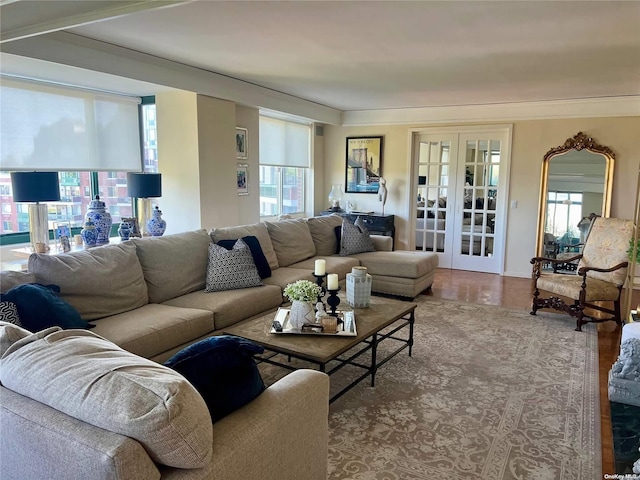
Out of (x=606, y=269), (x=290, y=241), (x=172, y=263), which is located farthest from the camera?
(x=290, y=241)

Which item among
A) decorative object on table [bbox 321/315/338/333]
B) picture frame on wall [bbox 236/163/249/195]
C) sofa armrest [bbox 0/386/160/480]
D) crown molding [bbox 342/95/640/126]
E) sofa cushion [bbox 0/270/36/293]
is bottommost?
decorative object on table [bbox 321/315/338/333]

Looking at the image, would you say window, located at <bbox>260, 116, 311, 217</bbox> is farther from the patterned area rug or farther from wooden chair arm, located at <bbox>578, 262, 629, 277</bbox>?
wooden chair arm, located at <bbox>578, 262, 629, 277</bbox>

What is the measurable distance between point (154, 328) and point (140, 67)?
260 centimetres

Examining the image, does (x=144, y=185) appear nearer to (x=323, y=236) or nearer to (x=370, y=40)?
(x=323, y=236)

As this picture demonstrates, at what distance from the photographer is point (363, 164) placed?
25.5ft

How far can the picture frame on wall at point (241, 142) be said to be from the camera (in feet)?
19.0

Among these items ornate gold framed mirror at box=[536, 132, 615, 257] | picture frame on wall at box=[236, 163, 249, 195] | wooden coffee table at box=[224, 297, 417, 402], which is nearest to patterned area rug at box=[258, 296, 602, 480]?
wooden coffee table at box=[224, 297, 417, 402]

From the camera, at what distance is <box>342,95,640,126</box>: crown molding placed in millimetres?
5910

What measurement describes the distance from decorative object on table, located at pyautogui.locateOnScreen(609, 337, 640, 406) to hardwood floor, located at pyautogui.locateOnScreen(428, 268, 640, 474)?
10 centimetres

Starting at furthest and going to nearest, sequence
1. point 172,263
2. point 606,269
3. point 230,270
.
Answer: point 606,269 < point 230,270 < point 172,263

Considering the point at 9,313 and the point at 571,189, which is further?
the point at 571,189

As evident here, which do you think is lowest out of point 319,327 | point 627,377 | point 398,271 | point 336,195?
point 627,377

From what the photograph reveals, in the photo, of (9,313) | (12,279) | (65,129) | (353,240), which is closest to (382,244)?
(353,240)

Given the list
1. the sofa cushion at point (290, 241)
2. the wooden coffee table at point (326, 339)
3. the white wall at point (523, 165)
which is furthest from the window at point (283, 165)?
the wooden coffee table at point (326, 339)
